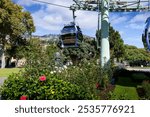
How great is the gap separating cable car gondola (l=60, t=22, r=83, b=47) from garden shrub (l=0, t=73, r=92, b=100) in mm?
12860

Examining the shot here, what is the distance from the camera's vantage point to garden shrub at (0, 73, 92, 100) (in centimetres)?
1355

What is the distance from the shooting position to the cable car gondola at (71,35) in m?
27.6

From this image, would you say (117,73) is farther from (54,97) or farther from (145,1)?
(54,97)

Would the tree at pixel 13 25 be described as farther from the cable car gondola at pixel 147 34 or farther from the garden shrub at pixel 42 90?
the garden shrub at pixel 42 90

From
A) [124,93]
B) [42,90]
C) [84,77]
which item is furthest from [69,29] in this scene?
[124,93]

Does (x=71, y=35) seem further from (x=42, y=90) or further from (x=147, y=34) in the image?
(x=42, y=90)

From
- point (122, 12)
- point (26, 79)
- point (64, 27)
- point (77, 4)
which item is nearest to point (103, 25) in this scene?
point (122, 12)

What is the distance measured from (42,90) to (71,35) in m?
14.7

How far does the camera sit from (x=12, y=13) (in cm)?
7700

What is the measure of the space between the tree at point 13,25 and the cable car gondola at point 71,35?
45500 millimetres

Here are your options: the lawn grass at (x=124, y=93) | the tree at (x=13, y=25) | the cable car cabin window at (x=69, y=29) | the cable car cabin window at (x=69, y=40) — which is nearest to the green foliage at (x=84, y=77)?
the lawn grass at (x=124, y=93)

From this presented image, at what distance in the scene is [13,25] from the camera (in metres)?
76.0

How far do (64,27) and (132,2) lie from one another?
6.91m

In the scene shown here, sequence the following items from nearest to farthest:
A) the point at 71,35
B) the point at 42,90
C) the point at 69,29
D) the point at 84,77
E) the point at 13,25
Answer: the point at 42,90 → the point at 84,77 → the point at 69,29 → the point at 71,35 → the point at 13,25
